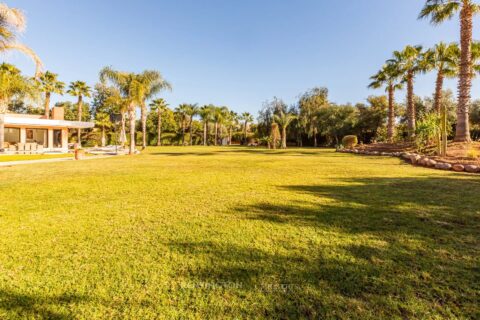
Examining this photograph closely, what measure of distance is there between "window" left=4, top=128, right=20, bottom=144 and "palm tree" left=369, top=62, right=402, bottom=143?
40.5m

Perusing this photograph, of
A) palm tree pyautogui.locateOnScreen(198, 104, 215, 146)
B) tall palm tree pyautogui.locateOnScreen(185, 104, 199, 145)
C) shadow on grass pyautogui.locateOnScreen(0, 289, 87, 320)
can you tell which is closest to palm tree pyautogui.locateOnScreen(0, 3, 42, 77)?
shadow on grass pyautogui.locateOnScreen(0, 289, 87, 320)

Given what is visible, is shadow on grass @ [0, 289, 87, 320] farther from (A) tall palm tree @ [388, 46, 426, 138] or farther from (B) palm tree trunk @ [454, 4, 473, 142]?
(A) tall palm tree @ [388, 46, 426, 138]

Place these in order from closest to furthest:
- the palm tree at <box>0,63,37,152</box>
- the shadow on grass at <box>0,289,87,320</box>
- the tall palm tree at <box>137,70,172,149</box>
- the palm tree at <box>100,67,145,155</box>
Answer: the shadow on grass at <box>0,289,87,320</box> → the palm tree at <box>0,63,37,152</box> → the palm tree at <box>100,67,145,155</box> → the tall palm tree at <box>137,70,172,149</box>

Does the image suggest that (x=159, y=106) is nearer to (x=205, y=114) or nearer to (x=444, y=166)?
(x=205, y=114)

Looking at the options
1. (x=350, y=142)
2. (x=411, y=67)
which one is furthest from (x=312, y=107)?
(x=411, y=67)

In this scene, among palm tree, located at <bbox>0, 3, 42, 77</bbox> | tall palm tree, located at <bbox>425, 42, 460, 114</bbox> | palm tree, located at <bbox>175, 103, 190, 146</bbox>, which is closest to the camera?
palm tree, located at <bbox>0, 3, 42, 77</bbox>

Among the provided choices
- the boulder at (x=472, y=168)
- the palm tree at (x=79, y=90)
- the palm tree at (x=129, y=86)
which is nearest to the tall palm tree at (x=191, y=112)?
the palm tree at (x=79, y=90)

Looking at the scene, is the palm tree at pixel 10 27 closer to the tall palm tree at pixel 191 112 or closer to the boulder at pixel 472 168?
the boulder at pixel 472 168

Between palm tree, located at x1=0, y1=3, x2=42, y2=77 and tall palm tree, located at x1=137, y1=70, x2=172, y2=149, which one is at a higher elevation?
tall palm tree, located at x1=137, y1=70, x2=172, y2=149

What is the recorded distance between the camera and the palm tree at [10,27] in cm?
921

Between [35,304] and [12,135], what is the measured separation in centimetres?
3361

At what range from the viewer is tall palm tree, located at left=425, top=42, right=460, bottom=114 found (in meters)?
19.0

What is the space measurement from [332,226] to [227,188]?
10.8ft

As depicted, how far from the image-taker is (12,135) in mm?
25734
